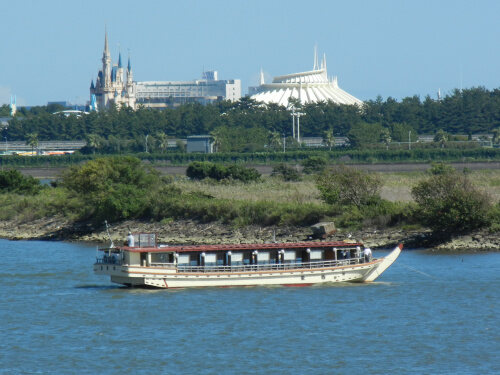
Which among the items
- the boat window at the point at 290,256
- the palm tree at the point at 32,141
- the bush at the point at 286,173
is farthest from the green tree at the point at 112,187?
the palm tree at the point at 32,141

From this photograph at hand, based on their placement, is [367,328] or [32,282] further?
[32,282]

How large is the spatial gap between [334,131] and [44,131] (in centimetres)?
5284

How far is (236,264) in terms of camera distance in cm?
3638

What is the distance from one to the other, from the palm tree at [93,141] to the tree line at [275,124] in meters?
0.16

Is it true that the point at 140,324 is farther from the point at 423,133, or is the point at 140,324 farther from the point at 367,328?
the point at 423,133

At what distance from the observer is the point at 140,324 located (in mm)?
29812

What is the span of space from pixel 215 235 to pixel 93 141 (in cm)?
9466

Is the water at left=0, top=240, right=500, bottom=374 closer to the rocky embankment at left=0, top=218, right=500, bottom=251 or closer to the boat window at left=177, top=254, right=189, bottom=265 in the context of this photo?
the boat window at left=177, top=254, right=189, bottom=265

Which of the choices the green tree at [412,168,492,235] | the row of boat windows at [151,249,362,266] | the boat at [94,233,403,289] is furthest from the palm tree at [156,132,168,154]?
the row of boat windows at [151,249,362,266]

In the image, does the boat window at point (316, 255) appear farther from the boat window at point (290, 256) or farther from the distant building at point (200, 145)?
the distant building at point (200, 145)

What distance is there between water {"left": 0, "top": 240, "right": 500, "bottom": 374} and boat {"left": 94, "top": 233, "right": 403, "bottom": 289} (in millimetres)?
561

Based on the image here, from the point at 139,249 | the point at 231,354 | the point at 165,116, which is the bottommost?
the point at 231,354

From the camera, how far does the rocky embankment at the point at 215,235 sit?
46.6 metres

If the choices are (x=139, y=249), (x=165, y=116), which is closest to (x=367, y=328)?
(x=139, y=249)
